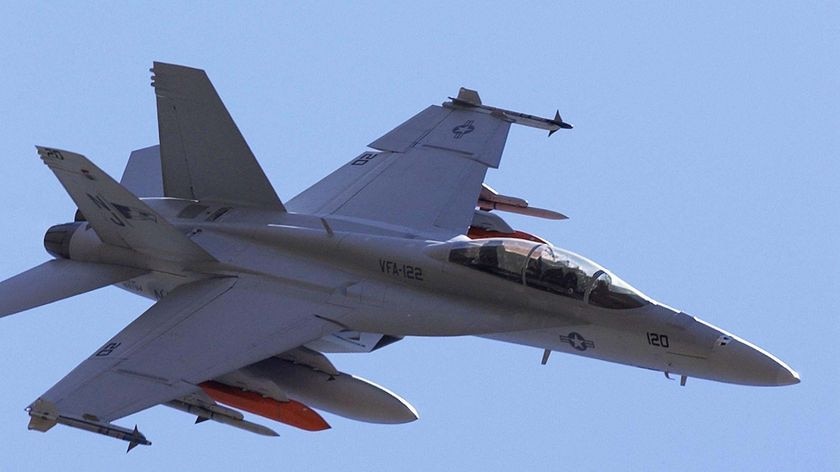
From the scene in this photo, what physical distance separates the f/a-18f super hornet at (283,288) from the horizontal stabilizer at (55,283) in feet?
0.11

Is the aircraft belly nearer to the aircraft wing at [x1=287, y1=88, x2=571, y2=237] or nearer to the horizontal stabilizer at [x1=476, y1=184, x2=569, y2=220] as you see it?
the aircraft wing at [x1=287, y1=88, x2=571, y2=237]

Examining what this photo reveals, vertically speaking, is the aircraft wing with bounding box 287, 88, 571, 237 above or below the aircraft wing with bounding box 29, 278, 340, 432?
above

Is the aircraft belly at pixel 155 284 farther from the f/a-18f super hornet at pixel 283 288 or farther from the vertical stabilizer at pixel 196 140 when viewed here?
the vertical stabilizer at pixel 196 140

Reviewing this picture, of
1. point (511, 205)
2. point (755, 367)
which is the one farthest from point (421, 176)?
point (755, 367)

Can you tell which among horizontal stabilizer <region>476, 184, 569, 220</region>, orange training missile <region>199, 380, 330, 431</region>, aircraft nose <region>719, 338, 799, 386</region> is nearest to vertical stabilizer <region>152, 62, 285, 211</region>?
orange training missile <region>199, 380, 330, 431</region>

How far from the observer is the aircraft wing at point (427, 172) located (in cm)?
2441

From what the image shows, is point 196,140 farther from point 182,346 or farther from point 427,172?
point 182,346

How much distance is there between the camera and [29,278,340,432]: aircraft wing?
20.2 meters

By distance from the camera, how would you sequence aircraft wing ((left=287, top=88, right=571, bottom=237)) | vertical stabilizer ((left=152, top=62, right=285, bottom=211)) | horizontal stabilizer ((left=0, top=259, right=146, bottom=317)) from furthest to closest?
1. aircraft wing ((left=287, top=88, right=571, bottom=237))
2. vertical stabilizer ((left=152, top=62, right=285, bottom=211))
3. horizontal stabilizer ((left=0, top=259, right=146, bottom=317))

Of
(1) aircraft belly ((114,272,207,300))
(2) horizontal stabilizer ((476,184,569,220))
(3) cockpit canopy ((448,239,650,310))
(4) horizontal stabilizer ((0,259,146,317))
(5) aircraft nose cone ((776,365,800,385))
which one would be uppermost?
(2) horizontal stabilizer ((476,184,569,220))

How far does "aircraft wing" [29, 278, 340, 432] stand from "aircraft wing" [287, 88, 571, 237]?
236cm

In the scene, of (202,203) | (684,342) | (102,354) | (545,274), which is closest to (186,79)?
(202,203)

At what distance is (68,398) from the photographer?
20.3 meters

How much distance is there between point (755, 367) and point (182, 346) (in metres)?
7.61
